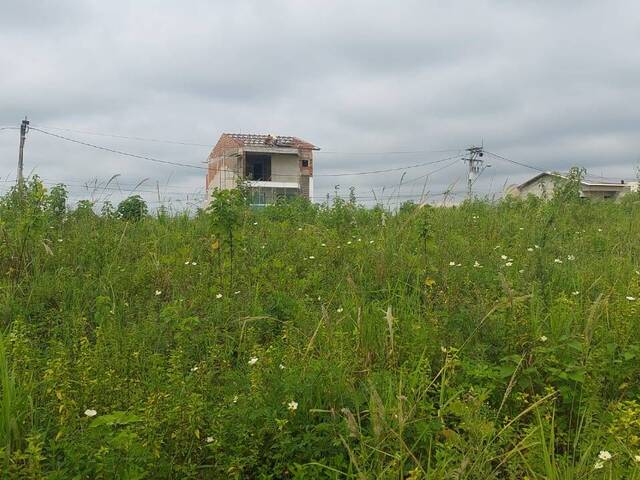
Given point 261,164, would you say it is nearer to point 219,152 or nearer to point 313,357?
point 219,152

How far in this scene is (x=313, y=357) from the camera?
2822 mm

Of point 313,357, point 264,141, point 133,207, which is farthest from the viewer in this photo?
point 264,141

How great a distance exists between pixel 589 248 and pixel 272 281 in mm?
3619

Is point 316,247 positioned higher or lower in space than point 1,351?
higher

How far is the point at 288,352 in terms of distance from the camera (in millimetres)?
2832

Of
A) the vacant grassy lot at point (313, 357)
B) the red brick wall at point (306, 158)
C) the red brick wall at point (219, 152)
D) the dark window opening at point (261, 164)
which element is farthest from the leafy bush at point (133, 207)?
the red brick wall at point (306, 158)

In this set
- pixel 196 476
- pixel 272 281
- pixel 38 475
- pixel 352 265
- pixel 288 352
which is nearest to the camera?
pixel 38 475

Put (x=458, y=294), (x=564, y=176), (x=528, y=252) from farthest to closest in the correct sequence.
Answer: (x=564, y=176)
(x=528, y=252)
(x=458, y=294)

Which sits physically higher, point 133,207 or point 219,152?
point 219,152

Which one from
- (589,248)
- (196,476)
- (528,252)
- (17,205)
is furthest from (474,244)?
(17,205)

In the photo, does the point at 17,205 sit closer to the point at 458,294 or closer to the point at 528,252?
the point at 458,294

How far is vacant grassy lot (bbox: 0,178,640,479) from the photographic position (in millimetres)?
1976

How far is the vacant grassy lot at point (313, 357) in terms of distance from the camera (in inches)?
77.8

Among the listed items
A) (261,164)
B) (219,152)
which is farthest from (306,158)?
(219,152)
